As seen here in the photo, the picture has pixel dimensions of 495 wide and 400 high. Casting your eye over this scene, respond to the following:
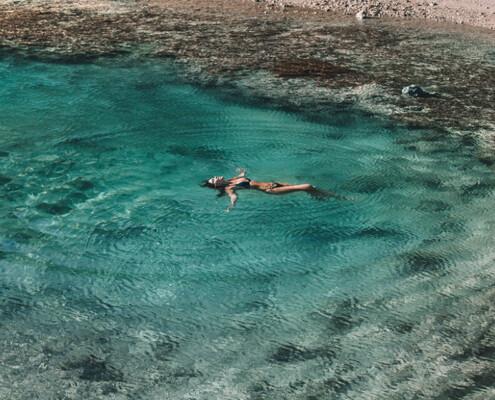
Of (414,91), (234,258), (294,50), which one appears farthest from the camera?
(294,50)

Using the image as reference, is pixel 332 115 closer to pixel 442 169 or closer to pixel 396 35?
pixel 442 169

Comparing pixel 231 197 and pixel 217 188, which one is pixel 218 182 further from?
pixel 231 197

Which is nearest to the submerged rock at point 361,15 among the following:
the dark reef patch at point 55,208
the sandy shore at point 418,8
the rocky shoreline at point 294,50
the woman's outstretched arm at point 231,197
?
the sandy shore at point 418,8

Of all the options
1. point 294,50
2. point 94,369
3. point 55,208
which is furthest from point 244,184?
point 294,50

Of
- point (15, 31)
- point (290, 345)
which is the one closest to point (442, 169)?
point (290, 345)

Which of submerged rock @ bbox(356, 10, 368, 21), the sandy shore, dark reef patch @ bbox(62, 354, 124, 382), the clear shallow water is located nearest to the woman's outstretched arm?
the clear shallow water

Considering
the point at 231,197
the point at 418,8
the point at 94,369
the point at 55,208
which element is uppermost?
the point at 418,8

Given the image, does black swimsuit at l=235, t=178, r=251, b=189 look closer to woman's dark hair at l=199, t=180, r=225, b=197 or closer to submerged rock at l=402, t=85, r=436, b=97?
woman's dark hair at l=199, t=180, r=225, b=197

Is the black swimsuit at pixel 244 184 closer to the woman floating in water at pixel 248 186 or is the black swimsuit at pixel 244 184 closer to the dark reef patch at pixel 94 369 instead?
the woman floating in water at pixel 248 186
